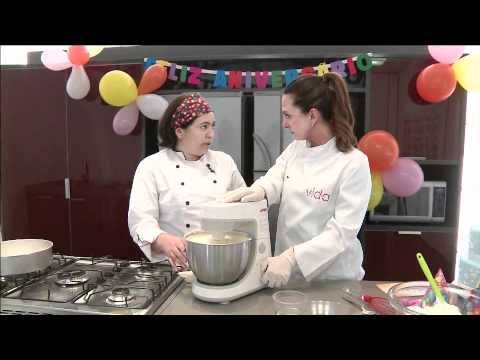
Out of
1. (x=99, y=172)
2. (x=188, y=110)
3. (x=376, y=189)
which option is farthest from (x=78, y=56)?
(x=376, y=189)

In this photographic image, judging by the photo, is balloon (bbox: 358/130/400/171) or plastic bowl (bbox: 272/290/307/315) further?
balloon (bbox: 358/130/400/171)

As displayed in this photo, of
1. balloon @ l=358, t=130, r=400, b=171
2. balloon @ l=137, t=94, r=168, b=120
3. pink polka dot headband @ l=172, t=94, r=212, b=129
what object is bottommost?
balloon @ l=358, t=130, r=400, b=171

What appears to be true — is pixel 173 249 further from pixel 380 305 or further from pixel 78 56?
pixel 78 56

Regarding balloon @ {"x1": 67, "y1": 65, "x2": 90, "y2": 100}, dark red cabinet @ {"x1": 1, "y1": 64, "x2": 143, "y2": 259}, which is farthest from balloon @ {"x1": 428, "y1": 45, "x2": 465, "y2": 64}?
balloon @ {"x1": 67, "y1": 65, "x2": 90, "y2": 100}

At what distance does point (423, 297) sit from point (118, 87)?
1991mm

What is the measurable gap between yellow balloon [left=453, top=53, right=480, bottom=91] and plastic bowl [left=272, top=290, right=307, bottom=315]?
174 centimetres

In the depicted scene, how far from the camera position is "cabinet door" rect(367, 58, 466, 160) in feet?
7.64

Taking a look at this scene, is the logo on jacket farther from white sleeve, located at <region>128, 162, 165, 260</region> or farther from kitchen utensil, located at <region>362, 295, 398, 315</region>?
white sleeve, located at <region>128, 162, 165, 260</region>

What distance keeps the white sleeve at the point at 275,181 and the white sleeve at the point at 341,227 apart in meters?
0.24

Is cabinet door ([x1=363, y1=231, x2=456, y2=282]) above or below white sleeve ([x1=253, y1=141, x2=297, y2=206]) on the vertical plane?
below

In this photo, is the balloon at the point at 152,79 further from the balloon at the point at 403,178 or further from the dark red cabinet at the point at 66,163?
the balloon at the point at 403,178

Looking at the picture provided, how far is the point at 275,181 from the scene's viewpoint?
1.35 m

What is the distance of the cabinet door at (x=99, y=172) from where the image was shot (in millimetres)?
2656
